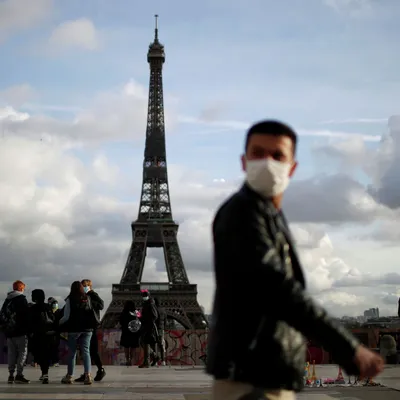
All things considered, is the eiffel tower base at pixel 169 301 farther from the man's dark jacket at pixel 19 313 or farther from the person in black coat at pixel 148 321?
the man's dark jacket at pixel 19 313

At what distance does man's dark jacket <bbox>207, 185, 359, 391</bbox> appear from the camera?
9.81 ft

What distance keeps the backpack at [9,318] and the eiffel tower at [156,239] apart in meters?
56.6

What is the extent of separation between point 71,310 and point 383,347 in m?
6.29

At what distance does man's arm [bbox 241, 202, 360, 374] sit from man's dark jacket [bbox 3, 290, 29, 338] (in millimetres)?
11748

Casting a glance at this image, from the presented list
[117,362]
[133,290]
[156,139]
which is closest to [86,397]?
[117,362]

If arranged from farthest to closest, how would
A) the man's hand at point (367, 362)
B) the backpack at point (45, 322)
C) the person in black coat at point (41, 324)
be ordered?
the backpack at point (45, 322) → the person in black coat at point (41, 324) → the man's hand at point (367, 362)

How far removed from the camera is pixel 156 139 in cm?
8488

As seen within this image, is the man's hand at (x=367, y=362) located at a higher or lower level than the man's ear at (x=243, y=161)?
lower

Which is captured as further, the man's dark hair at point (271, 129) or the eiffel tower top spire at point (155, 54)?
the eiffel tower top spire at point (155, 54)

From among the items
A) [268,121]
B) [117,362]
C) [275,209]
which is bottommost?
[117,362]

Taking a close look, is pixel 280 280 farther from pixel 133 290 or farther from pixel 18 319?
pixel 133 290

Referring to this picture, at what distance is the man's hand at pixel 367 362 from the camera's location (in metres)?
2.94

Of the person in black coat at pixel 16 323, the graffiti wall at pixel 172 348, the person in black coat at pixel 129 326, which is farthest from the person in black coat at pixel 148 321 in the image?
the person in black coat at pixel 16 323

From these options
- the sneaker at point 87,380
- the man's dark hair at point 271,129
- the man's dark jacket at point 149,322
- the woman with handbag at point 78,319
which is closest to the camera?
the man's dark hair at point 271,129
